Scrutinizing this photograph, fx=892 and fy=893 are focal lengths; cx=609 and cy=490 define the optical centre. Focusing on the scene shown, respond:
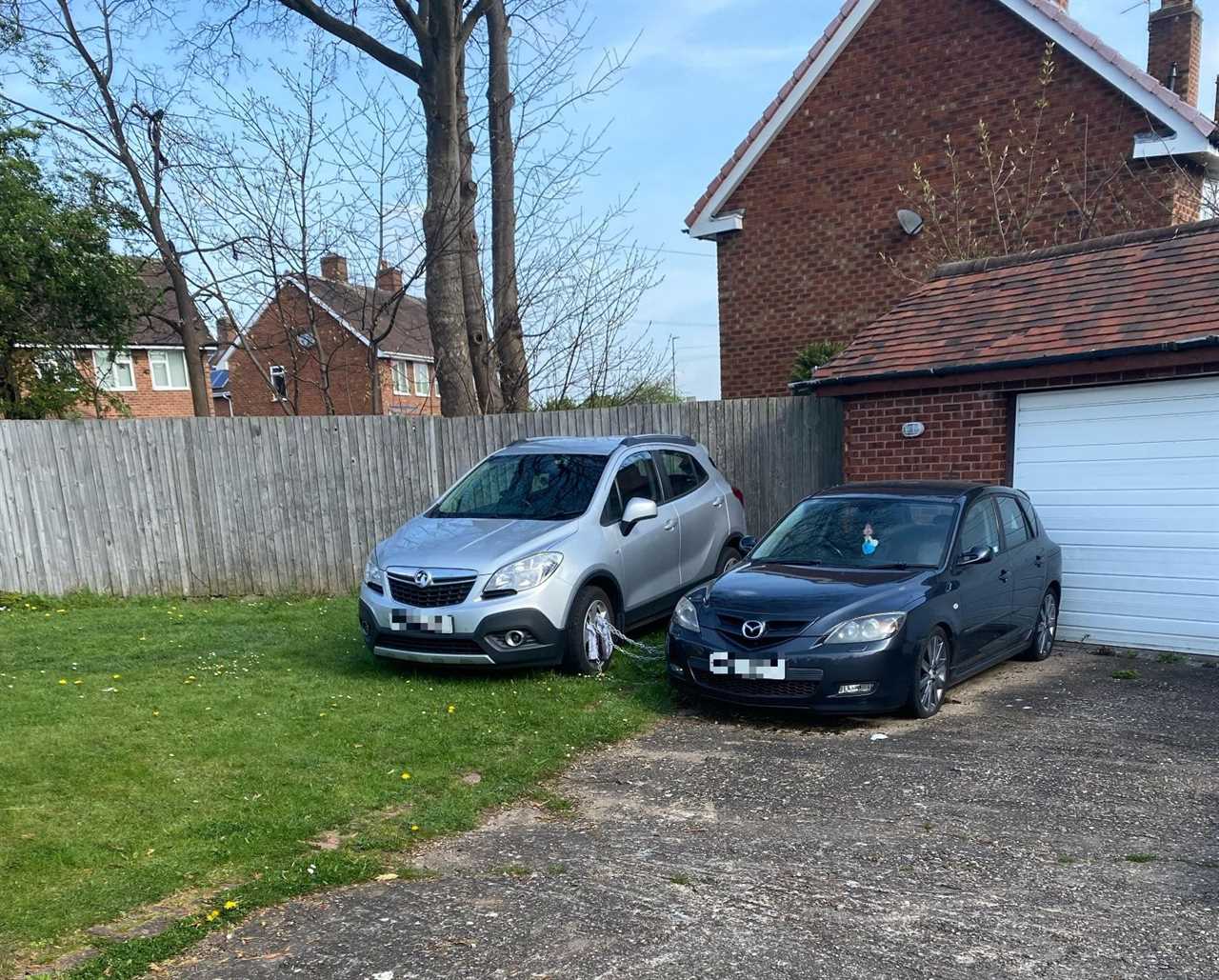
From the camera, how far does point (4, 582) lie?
36.4ft

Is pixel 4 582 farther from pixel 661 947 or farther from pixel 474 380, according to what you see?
pixel 661 947

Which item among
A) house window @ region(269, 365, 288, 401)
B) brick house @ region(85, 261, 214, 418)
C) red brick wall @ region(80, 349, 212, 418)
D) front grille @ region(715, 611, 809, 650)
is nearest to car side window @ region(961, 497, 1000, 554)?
front grille @ region(715, 611, 809, 650)

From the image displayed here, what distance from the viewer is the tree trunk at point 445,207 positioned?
12.3m

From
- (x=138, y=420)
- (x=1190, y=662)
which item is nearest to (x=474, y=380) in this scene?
(x=138, y=420)

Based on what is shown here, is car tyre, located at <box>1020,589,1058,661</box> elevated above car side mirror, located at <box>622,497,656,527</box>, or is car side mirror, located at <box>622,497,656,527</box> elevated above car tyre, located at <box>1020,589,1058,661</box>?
car side mirror, located at <box>622,497,656,527</box>

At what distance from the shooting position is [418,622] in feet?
21.6

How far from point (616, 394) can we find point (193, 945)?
38.8 feet

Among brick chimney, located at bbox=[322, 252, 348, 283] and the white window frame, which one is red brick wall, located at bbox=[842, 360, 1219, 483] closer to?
brick chimney, located at bbox=[322, 252, 348, 283]

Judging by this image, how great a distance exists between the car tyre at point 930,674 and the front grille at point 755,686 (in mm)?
716

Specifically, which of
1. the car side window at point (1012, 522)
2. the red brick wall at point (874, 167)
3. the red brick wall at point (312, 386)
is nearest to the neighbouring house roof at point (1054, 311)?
the car side window at point (1012, 522)

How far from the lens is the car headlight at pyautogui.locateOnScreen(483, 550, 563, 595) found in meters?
6.51

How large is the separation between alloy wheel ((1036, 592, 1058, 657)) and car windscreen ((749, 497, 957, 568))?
1.69 meters

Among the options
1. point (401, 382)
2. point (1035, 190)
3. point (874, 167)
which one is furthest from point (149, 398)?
point (1035, 190)

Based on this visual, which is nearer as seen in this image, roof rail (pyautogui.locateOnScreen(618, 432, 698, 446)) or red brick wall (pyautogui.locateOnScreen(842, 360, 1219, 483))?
roof rail (pyautogui.locateOnScreen(618, 432, 698, 446))
